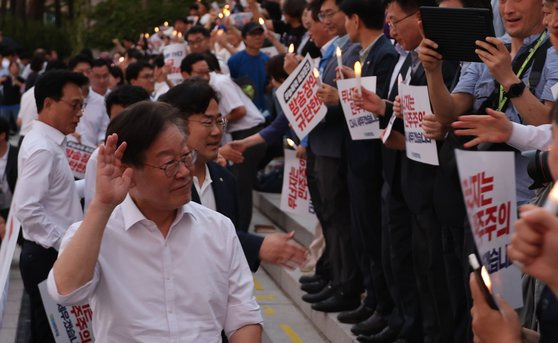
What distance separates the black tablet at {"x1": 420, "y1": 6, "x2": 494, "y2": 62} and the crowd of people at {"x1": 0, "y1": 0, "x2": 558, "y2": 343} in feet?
0.26

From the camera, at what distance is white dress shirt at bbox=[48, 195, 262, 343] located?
422cm

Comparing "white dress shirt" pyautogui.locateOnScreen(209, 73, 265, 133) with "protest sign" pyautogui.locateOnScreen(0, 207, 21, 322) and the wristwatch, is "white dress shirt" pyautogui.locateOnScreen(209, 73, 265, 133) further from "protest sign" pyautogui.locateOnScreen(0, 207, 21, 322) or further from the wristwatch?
the wristwatch

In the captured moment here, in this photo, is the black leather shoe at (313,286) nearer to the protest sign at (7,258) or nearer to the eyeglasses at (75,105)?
the eyeglasses at (75,105)

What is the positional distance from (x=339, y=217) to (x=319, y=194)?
0.42m

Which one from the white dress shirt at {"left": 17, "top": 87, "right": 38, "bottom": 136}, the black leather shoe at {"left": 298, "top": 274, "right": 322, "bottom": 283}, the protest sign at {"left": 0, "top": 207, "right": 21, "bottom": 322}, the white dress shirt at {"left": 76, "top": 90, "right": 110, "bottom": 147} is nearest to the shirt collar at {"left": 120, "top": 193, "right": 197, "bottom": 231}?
the protest sign at {"left": 0, "top": 207, "right": 21, "bottom": 322}

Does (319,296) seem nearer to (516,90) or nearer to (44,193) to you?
(44,193)

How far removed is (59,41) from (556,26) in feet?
138

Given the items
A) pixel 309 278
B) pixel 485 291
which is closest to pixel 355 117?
pixel 309 278

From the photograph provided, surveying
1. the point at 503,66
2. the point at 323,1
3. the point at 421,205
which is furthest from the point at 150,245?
the point at 323,1

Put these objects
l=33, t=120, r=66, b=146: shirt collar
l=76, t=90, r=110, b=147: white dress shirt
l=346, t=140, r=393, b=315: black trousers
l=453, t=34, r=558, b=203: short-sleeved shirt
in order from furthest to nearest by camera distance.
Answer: l=76, t=90, r=110, b=147: white dress shirt, l=346, t=140, r=393, b=315: black trousers, l=33, t=120, r=66, b=146: shirt collar, l=453, t=34, r=558, b=203: short-sleeved shirt

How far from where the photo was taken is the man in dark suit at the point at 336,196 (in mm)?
8648

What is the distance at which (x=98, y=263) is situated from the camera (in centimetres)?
423

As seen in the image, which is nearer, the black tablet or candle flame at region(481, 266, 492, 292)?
candle flame at region(481, 266, 492, 292)

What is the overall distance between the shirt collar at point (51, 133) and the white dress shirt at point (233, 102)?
4288mm
